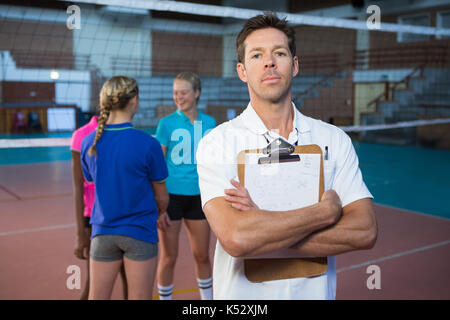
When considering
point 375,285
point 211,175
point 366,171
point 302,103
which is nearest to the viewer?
point 211,175

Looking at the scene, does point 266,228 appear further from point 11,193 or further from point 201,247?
point 11,193

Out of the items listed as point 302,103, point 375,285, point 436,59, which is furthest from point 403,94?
point 375,285

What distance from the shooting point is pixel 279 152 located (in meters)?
1.61

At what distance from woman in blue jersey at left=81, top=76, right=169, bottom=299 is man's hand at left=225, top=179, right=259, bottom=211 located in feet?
3.60

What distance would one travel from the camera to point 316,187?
1648mm

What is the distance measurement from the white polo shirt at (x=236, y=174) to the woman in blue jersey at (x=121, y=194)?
3.11 ft

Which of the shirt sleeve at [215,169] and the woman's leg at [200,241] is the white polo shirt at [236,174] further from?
the woman's leg at [200,241]

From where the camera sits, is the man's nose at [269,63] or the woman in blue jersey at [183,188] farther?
the woman in blue jersey at [183,188]

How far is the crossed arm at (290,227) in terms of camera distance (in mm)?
1485

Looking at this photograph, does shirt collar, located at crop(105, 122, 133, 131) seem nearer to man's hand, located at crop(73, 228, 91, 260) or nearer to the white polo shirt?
man's hand, located at crop(73, 228, 91, 260)

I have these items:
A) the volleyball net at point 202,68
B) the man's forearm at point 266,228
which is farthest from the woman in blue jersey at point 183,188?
the volleyball net at point 202,68

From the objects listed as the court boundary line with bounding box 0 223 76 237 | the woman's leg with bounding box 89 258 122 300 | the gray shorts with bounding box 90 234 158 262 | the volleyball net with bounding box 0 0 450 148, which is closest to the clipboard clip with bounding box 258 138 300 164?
the gray shorts with bounding box 90 234 158 262
